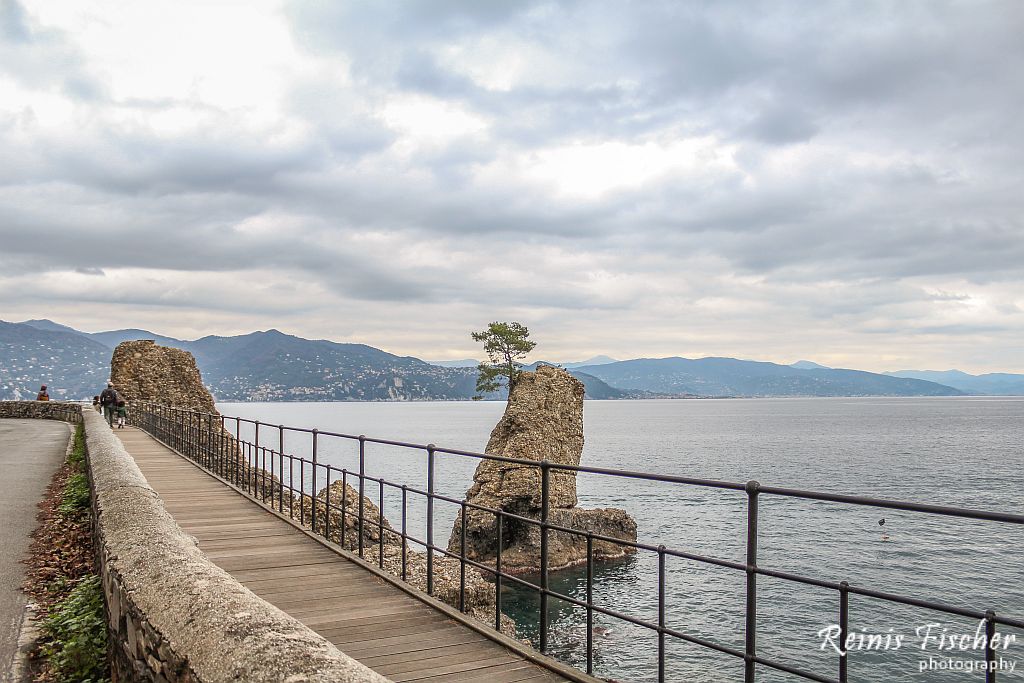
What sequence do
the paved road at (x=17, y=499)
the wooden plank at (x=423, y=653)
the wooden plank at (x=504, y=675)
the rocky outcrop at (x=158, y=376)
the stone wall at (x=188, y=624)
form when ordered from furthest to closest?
the rocky outcrop at (x=158, y=376) → the paved road at (x=17, y=499) → the wooden plank at (x=423, y=653) → the wooden plank at (x=504, y=675) → the stone wall at (x=188, y=624)

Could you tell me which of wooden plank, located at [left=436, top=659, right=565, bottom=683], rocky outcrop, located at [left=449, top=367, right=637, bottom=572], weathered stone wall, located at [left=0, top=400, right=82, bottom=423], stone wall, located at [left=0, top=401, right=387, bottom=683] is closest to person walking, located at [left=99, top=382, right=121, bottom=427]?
weathered stone wall, located at [left=0, top=400, right=82, bottom=423]

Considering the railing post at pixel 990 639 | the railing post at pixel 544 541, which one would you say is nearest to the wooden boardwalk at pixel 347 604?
the railing post at pixel 544 541

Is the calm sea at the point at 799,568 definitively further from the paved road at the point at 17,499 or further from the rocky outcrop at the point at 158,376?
the paved road at the point at 17,499

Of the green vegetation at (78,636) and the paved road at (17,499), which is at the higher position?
the green vegetation at (78,636)

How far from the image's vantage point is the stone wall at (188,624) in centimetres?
262

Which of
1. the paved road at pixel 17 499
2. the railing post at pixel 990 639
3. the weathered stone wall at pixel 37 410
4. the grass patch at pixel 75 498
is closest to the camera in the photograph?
the railing post at pixel 990 639

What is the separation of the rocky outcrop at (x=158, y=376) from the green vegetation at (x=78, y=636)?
93.8 feet

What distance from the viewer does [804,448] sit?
255ft

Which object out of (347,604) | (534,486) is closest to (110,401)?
(534,486)

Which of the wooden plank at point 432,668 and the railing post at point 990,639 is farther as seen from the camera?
the wooden plank at point 432,668

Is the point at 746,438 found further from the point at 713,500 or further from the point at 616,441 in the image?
the point at 713,500

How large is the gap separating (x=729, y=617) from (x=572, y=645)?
5.01 metres

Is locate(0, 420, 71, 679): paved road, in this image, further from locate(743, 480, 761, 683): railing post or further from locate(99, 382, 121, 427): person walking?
locate(743, 480, 761, 683): railing post

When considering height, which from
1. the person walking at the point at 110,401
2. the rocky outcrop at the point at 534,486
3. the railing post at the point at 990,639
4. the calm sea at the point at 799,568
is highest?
the railing post at the point at 990,639
